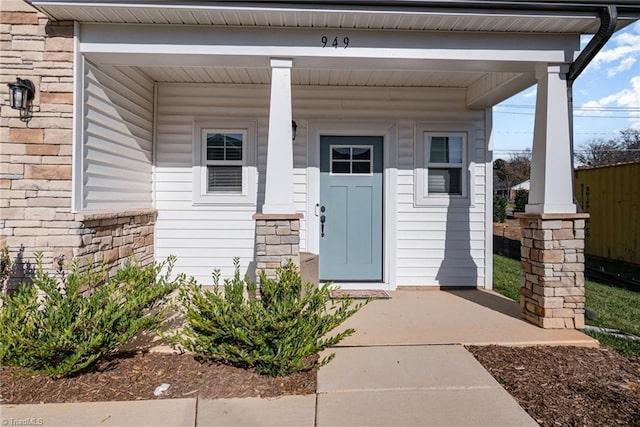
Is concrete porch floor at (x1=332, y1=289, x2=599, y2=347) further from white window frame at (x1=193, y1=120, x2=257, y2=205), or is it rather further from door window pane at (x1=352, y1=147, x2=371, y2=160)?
white window frame at (x1=193, y1=120, x2=257, y2=205)

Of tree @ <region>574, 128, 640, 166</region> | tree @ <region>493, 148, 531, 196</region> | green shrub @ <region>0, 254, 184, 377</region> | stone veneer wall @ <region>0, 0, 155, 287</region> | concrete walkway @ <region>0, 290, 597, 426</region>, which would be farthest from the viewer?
tree @ <region>493, 148, 531, 196</region>

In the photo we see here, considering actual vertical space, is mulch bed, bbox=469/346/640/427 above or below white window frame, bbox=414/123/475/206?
below

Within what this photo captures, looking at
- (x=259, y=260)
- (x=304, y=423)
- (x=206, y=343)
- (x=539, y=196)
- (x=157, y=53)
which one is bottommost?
(x=304, y=423)

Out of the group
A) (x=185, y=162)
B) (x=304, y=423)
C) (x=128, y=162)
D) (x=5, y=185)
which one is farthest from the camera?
(x=185, y=162)

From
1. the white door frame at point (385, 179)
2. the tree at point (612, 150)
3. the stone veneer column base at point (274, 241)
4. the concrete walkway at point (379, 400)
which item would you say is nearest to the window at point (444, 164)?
the white door frame at point (385, 179)

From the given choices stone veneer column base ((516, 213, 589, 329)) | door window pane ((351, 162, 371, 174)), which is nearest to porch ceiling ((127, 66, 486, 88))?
door window pane ((351, 162, 371, 174))

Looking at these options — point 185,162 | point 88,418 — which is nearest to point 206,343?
point 88,418

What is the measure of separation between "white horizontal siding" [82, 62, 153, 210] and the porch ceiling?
16.8 inches

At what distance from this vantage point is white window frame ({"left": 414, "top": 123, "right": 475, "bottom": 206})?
5.32 meters

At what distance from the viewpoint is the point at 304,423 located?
223 centimetres

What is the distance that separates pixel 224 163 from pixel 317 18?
8.04ft

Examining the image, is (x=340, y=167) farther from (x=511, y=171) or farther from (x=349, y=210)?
(x=511, y=171)

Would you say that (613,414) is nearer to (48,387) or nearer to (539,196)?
(539,196)

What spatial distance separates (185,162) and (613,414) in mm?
5071
